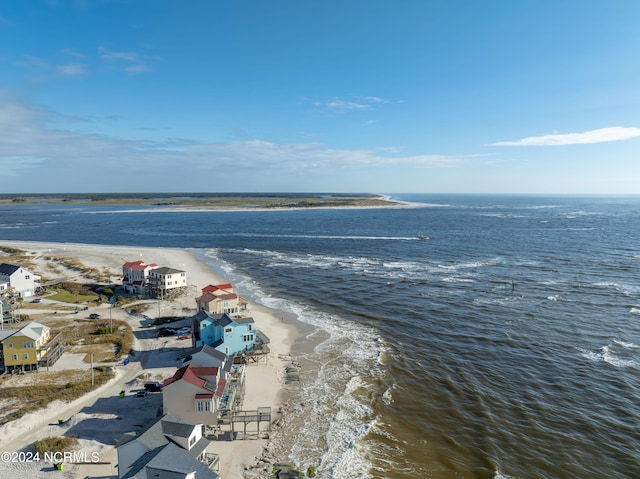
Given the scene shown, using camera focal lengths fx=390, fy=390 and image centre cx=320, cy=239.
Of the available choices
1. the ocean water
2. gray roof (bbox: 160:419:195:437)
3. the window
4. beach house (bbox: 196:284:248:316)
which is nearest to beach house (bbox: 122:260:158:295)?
the ocean water

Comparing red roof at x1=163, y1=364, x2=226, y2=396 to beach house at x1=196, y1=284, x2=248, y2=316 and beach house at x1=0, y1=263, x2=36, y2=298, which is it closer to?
beach house at x1=196, y1=284, x2=248, y2=316

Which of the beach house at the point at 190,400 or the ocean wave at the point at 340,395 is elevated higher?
the beach house at the point at 190,400

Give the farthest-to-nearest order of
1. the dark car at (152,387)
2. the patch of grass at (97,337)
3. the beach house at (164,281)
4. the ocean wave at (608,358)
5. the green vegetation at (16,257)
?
the green vegetation at (16,257)
the beach house at (164,281)
the patch of grass at (97,337)
the ocean wave at (608,358)
the dark car at (152,387)

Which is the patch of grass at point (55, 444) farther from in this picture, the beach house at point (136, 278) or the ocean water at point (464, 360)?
the beach house at point (136, 278)

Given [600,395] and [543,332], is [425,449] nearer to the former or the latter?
[600,395]

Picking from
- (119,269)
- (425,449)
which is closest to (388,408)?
(425,449)

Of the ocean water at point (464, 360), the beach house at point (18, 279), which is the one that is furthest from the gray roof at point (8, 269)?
the ocean water at point (464, 360)
